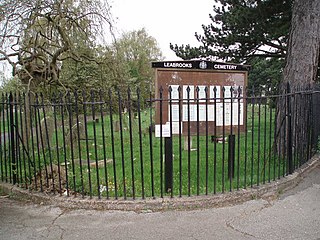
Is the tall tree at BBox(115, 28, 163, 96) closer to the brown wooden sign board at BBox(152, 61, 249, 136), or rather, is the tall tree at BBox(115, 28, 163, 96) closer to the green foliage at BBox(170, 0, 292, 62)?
the green foliage at BBox(170, 0, 292, 62)

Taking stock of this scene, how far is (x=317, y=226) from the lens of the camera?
366 centimetres

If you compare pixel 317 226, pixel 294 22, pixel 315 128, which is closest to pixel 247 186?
pixel 317 226

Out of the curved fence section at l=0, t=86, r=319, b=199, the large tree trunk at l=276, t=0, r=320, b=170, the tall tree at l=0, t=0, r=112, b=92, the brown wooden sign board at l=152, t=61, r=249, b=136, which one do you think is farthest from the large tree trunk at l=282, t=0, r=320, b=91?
the tall tree at l=0, t=0, r=112, b=92

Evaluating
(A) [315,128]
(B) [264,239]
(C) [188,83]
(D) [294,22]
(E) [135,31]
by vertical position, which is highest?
(E) [135,31]

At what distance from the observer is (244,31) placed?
1210cm

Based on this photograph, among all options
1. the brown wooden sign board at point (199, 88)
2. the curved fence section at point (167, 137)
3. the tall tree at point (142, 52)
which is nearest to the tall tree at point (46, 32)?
the curved fence section at point (167, 137)

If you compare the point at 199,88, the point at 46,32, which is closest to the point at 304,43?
the point at 199,88

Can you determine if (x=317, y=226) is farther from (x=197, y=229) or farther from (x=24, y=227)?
(x=24, y=227)

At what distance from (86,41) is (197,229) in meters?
6.57

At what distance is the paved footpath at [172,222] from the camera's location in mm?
3510

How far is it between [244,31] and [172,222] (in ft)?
33.3

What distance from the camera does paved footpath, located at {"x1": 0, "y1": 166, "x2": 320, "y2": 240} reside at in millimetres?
3510

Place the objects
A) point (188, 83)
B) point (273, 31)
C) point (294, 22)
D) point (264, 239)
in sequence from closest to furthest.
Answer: point (264, 239), point (188, 83), point (294, 22), point (273, 31)

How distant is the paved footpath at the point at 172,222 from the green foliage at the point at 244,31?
824 centimetres
